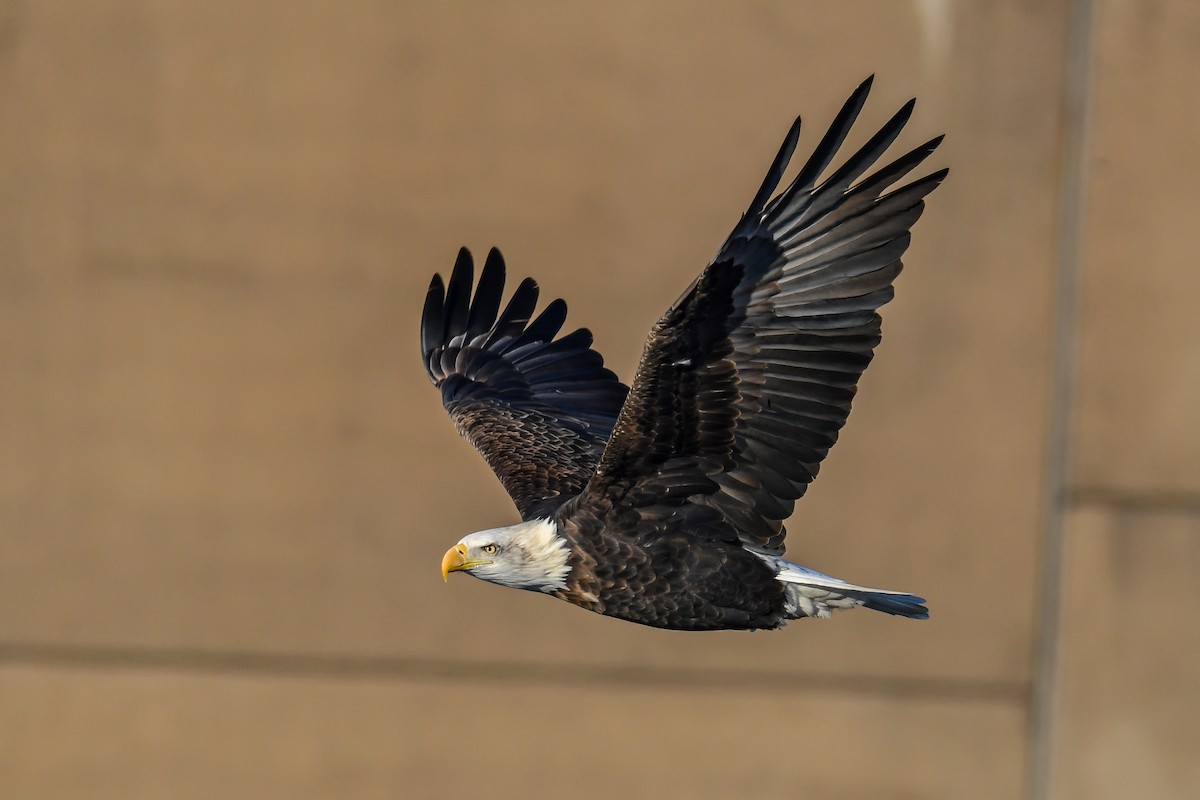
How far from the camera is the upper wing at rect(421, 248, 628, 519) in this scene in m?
6.00

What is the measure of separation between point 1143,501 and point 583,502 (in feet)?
11.4

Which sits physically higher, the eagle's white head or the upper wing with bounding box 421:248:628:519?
the upper wing with bounding box 421:248:628:519

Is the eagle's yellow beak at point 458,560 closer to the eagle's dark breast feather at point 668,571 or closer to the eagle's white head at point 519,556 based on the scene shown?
the eagle's white head at point 519,556

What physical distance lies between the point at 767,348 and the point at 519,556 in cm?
93

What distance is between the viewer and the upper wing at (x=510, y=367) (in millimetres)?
6000

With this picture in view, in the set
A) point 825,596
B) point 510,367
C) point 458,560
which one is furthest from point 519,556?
point 510,367

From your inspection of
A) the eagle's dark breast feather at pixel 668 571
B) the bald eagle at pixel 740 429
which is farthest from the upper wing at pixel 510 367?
the eagle's dark breast feather at pixel 668 571

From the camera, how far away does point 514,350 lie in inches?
252

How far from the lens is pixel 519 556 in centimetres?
484

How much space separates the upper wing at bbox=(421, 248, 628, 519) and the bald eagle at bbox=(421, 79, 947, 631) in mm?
903

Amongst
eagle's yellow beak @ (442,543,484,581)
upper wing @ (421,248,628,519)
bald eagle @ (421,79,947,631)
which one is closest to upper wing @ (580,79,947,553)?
bald eagle @ (421,79,947,631)

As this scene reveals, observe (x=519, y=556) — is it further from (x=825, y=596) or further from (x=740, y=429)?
(x=825, y=596)

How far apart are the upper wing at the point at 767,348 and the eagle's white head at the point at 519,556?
0.56 ft

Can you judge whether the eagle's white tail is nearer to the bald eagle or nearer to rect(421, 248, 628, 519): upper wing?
the bald eagle
